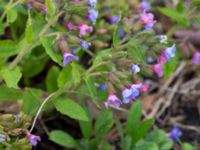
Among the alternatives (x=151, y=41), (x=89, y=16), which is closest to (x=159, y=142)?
(x=151, y=41)

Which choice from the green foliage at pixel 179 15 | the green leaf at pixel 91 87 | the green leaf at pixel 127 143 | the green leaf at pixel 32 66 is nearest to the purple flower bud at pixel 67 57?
the green leaf at pixel 91 87

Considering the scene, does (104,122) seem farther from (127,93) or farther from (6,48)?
(6,48)

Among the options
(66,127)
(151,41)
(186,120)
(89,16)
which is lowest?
(186,120)

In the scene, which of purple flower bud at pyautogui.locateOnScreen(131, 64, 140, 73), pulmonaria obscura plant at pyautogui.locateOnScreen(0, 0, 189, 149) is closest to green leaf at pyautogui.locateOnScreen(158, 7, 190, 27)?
pulmonaria obscura plant at pyautogui.locateOnScreen(0, 0, 189, 149)

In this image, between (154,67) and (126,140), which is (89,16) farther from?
(126,140)

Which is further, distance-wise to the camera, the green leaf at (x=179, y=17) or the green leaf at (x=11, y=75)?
the green leaf at (x=179, y=17)

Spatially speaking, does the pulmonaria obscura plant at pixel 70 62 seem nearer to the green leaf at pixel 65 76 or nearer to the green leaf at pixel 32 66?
the green leaf at pixel 65 76
